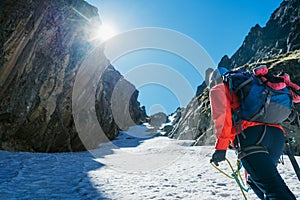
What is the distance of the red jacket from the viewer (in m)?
3.81

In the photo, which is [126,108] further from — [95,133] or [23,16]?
[23,16]

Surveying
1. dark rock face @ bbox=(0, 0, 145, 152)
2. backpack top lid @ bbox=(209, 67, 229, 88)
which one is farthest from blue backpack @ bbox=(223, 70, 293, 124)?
dark rock face @ bbox=(0, 0, 145, 152)

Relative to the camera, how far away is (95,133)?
35.1 meters

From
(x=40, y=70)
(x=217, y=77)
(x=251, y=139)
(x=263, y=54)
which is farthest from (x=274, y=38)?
(x=251, y=139)

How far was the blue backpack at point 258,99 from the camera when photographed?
12.5ft

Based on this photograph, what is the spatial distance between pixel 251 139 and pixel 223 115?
541 mm

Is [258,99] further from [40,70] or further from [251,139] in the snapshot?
[40,70]

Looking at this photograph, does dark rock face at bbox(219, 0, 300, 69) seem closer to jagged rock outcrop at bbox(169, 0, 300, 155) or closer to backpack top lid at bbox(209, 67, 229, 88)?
jagged rock outcrop at bbox(169, 0, 300, 155)

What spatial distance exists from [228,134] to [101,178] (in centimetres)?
594

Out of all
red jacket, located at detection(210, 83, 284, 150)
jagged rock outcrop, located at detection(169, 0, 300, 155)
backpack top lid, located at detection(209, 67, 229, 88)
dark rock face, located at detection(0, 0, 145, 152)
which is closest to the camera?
red jacket, located at detection(210, 83, 284, 150)

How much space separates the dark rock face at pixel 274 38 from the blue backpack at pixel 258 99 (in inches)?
3279

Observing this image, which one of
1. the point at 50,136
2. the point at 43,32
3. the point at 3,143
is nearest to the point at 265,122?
the point at 3,143

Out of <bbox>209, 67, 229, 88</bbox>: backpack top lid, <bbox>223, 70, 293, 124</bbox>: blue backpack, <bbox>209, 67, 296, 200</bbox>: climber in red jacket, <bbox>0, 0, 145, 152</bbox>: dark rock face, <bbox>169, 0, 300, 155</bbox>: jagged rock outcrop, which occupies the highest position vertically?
<bbox>169, 0, 300, 155</bbox>: jagged rock outcrop

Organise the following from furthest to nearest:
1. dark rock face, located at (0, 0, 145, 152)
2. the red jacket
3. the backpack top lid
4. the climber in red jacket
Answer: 1. dark rock face, located at (0, 0, 145, 152)
2. the backpack top lid
3. the red jacket
4. the climber in red jacket
